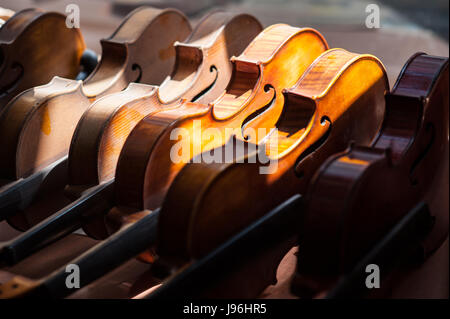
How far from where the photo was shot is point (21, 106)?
172 cm

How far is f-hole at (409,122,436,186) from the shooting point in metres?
1.36

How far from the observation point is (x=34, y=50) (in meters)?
2.09

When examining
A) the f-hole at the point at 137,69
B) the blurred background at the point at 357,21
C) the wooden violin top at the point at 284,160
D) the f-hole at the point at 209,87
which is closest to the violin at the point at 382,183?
the wooden violin top at the point at 284,160

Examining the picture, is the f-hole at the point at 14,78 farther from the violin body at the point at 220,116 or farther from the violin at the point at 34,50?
the violin body at the point at 220,116

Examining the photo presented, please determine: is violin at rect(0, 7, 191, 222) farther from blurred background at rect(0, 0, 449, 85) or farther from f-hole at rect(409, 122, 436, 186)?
blurred background at rect(0, 0, 449, 85)

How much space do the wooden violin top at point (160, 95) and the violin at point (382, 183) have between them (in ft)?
1.89

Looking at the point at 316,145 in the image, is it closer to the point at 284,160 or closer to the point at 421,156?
the point at 284,160

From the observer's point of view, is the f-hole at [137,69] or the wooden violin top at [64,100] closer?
the wooden violin top at [64,100]

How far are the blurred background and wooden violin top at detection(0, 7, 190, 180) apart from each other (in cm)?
96

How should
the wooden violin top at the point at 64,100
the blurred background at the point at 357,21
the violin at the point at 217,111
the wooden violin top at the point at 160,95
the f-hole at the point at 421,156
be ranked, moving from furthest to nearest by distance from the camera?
the blurred background at the point at 357,21
the wooden violin top at the point at 64,100
the wooden violin top at the point at 160,95
the f-hole at the point at 421,156
the violin at the point at 217,111

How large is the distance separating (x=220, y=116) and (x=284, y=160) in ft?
0.91

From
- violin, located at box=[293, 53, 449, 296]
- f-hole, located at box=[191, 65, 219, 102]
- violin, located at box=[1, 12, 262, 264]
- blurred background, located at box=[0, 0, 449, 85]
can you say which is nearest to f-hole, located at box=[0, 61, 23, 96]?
violin, located at box=[1, 12, 262, 264]

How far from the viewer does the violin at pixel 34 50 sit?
2.04 m
